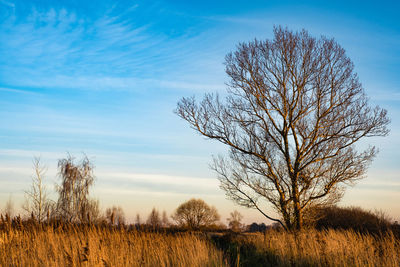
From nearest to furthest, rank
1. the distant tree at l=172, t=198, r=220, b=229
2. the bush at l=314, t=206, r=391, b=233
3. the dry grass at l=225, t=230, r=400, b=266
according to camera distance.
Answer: the dry grass at l=225, t=230, r=400, b=266
the bush at l=314, t=206, r=391, b=233
the distant tree at l=172, t=198, r=220, b=229

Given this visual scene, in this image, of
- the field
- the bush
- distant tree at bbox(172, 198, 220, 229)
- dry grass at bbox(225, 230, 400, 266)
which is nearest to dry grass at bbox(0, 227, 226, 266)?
the field

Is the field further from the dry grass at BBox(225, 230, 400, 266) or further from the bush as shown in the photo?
the bush

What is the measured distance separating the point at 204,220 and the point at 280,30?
917 inches

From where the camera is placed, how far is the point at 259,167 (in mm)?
13930

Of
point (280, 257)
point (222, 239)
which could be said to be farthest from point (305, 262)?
point (222, 239)

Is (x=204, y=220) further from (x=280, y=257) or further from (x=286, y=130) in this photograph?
(x=280, y=257)

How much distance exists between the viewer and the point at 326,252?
8.34m

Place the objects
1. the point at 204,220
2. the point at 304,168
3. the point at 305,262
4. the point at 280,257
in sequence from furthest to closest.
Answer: the point at 204,220, the point at 304,168, the point at 280,257, the point at 305,262

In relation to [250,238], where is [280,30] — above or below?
above

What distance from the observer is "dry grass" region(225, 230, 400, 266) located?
737cm

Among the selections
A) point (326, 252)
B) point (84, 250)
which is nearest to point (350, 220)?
point (326, 252)

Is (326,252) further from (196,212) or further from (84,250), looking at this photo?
(196,212)

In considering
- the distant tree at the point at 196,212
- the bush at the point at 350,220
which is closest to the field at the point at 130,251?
the bush at the point at 350,220

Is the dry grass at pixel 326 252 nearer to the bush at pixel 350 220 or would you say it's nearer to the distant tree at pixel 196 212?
the bush at pixel 350 220
